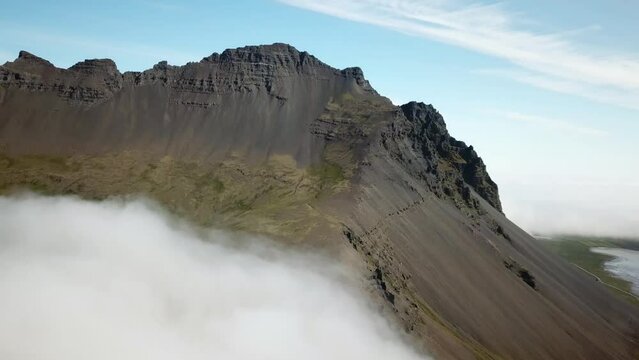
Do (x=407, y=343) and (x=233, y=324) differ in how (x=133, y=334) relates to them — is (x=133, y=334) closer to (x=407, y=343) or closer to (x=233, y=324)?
(x=233, y=324)

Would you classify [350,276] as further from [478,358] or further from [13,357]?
[13,357]

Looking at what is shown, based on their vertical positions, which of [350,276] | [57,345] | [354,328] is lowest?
[57,345]

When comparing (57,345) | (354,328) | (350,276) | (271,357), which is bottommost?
(57,345)

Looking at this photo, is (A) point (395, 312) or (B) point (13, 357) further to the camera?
(A) point (395, 312)

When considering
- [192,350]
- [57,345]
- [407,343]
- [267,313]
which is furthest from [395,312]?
[57,345]

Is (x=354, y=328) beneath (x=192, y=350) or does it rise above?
above

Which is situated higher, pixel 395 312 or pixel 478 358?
pixel 395 312

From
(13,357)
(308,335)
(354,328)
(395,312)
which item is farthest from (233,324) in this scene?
(13,357)

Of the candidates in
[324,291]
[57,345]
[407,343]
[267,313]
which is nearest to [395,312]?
[407,343]

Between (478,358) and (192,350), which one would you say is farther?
(478,358)
